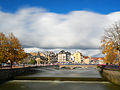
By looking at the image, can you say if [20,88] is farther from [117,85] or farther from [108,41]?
[108,41]

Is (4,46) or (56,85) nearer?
(56,85)

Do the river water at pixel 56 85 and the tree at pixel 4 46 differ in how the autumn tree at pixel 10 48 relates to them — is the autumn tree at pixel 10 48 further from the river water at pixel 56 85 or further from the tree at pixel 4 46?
the river water at pixel 56 85

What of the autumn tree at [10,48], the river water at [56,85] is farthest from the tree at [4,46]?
the river water at [56,85]

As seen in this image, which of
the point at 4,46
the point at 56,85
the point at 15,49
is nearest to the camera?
the point at 56,85

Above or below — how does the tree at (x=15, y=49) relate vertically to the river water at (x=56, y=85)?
above

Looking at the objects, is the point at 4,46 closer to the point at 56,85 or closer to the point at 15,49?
the point at 15,49

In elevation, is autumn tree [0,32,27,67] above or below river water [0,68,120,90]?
above

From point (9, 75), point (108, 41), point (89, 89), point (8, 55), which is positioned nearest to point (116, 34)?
point (108, 41)

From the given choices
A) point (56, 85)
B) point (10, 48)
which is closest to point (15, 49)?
point (10, 48)

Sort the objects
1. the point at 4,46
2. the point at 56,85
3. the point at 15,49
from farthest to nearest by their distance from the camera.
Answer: the point at 15,49
the point at 4,46
the point at 56,85

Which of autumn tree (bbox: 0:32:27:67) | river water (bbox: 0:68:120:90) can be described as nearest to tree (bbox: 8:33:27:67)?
autumn tree (bbox: 0:32:27:67)

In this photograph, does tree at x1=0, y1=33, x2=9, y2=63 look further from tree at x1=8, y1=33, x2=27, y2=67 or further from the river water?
the river water

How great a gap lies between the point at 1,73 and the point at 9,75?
5510 millimetres

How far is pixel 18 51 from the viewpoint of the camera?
7100cm
